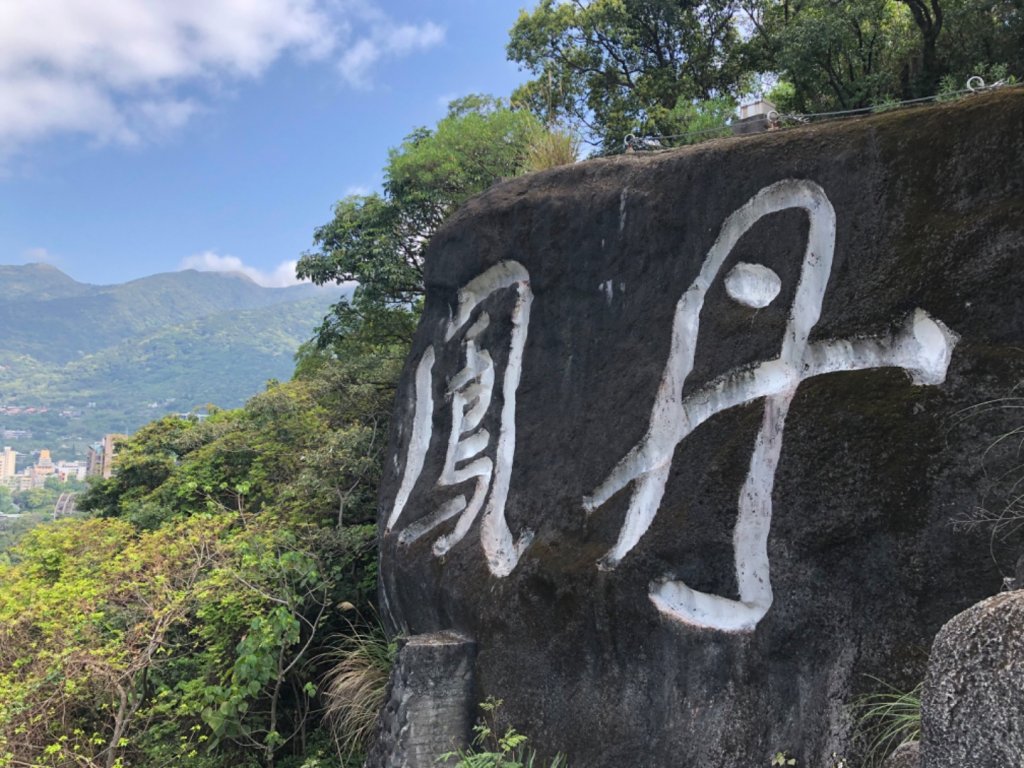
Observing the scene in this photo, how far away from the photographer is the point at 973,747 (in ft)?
5.76

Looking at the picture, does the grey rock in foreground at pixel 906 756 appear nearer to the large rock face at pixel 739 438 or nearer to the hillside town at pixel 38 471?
the large rock face at pixel 739 438

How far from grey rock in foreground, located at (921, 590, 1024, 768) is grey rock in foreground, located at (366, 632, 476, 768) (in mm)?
2708

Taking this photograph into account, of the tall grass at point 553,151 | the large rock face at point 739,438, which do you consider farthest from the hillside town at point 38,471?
the large rock face at point 739,438

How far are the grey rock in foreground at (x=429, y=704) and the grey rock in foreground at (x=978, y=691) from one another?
271 cm

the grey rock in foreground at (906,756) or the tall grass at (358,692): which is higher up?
the grey rock in foreground at (906,756)

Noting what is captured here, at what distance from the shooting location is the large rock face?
107 inches

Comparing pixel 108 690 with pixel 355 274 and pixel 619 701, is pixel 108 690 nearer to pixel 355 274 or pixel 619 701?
pixel 619 701

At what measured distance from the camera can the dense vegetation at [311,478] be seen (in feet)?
16.8

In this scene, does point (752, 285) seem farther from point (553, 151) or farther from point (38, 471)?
point (38, 471)

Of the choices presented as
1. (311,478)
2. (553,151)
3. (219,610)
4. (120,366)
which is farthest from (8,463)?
(553,151)

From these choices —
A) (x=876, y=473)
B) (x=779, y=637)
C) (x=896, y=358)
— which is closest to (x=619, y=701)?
(x=779, y=637)

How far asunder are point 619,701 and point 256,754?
322cm

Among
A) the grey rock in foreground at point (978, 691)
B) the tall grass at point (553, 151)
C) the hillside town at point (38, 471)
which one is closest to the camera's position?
the grey rock in foreground at point (978, 691)

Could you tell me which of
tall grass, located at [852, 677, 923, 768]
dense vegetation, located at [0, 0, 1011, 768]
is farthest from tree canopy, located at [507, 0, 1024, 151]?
tall grass, located at [852, 677, 923, 768]
